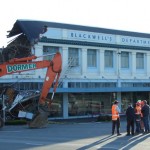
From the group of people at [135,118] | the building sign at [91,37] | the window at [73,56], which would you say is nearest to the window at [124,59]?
the building sign at [91,37]

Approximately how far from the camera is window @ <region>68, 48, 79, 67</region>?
3947cm

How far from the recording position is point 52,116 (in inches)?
1528

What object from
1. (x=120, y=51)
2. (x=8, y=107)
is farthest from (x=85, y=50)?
(x=8, y=107)

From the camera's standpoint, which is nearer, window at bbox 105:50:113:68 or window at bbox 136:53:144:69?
window at bbox 105:50:113:68

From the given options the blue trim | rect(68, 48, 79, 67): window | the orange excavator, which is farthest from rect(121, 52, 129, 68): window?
the orange excavator

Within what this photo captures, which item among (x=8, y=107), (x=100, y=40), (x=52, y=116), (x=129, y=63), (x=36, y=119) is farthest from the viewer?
(x=129, y=63)

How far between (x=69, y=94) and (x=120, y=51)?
8.17m

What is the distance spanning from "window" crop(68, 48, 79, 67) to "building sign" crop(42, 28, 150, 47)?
1.18 metres

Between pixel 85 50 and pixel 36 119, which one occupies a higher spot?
pixel 85 50

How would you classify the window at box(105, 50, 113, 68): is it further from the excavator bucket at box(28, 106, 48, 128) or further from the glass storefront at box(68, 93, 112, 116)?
the excavator bucket at box(28, 106, 48, 128)

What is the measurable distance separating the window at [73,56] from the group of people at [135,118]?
1854 centimetres

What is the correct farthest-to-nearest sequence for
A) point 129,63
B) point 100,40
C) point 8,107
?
point 129,63 → point 100,40 → point 8,107

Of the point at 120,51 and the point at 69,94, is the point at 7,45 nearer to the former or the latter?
the point at 69,94

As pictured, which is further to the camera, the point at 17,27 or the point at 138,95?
the point at 138,95
